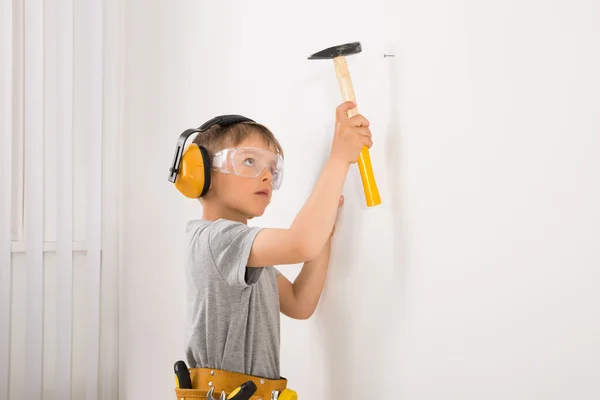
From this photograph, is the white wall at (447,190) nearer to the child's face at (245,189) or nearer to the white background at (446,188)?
the white background at (446,188)

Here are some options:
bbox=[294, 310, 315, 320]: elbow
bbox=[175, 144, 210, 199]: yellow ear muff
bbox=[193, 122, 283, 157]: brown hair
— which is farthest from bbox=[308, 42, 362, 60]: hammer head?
bbox=[294, 310, 315, 320]: elbow

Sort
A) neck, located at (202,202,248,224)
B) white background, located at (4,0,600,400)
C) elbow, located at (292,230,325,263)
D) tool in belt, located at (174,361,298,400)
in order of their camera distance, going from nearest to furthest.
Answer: white background, located at (4,0,600,400)
elbow, located at (292,230,325,263)
tool in belt, located at (174,361,298,400)
neck, located at (202,202,248,224)

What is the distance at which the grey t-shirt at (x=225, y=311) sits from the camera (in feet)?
3.95

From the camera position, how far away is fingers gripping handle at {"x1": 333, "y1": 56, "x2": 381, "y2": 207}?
1195 millimetres

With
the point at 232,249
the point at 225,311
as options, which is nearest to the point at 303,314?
the point at 225,311

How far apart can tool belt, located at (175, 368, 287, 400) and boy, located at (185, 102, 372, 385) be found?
2 centimetres

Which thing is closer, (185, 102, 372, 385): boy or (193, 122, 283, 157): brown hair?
(185, 102, 372, 385): boy

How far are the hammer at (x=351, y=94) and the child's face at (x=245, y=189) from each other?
0.69 feet

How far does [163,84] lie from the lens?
2.31m

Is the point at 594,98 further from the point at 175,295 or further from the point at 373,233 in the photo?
the point at 175,295

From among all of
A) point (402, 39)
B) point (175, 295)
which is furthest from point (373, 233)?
point (175, 295)

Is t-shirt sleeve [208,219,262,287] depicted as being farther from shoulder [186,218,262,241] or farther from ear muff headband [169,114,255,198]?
ear muff headband [169,114,255,198]

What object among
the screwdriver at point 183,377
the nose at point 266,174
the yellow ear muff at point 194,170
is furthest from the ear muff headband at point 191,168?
the screwdriver at point 183,377

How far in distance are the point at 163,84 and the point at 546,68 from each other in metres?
1.67
